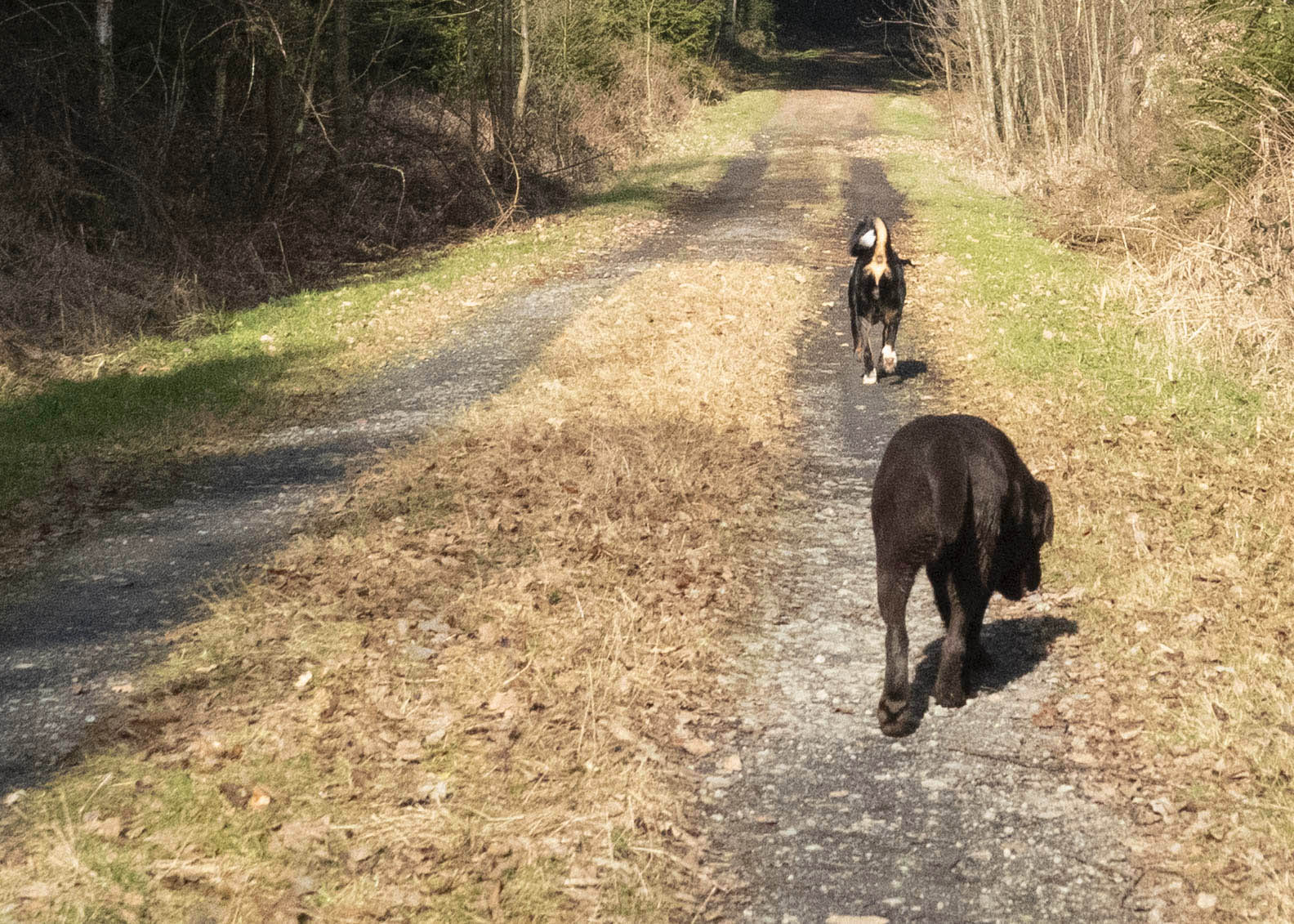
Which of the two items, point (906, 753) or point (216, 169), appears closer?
point (906, 753)

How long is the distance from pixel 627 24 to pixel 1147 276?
2636cm

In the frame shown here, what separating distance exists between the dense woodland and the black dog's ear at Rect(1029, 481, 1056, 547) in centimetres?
707

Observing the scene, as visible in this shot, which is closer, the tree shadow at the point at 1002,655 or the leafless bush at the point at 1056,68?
the tree shadow at the point at 1002,655

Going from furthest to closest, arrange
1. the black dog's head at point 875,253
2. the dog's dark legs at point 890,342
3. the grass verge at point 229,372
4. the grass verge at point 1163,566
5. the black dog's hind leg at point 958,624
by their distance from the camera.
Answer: the dog's dark legs at point 890,342 < the black dog's head at point 875,253 < the grass verge at point 229,372 < the black dog's hind leg at point 958,624 < the grass verge at point 1163,566

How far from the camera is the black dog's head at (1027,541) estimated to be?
17.9 ft

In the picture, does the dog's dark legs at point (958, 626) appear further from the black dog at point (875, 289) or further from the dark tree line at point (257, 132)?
the dark tree line at point (257, 132)

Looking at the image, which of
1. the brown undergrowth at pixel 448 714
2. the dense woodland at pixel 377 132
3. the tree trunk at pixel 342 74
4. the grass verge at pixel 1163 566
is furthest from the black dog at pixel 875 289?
the tree trunk at pixel 342 74

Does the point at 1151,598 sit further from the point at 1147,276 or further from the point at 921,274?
the point at 921,274

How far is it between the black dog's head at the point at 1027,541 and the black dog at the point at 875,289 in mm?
5479

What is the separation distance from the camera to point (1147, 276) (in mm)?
13516

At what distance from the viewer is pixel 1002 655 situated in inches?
239

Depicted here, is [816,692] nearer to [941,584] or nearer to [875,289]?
[941,584]

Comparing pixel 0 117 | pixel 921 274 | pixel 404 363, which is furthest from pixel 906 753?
pixel 0 117

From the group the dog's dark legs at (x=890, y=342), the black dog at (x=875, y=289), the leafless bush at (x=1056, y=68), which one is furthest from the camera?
the leafless bush at (x=1056, y=68)
